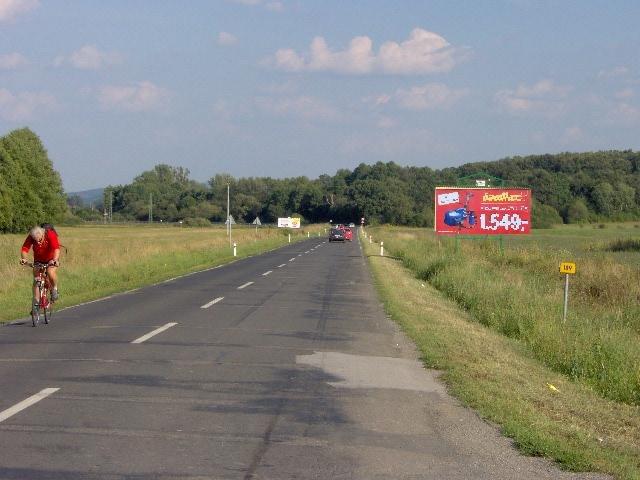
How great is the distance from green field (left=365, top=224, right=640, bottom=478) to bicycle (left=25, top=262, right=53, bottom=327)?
676cm

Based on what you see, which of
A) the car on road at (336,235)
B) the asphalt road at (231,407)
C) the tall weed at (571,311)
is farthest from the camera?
the car on road at (336,235)

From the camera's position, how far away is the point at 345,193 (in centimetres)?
16462

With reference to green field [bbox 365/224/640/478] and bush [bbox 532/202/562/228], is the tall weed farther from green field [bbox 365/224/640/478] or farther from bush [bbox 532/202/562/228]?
bush [bbox 532/202/562/228]

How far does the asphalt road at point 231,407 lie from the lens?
19.7 ft

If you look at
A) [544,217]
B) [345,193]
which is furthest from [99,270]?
[345,193]

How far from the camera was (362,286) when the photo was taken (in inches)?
971

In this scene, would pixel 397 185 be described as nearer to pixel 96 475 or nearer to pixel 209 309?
pixel 209 309

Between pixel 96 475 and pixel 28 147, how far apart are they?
91.4m

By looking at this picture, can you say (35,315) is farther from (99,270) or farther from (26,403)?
(99,270)

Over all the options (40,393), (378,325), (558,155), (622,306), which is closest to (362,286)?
(622,306)


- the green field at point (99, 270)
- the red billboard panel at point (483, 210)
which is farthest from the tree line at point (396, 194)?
the green field at point (99, 270)

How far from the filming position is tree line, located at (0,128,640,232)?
85.6m

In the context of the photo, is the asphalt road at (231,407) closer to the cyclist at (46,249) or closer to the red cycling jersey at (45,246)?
the cyclist at (46,249)

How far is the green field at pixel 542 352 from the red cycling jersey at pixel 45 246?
680 centimetres
